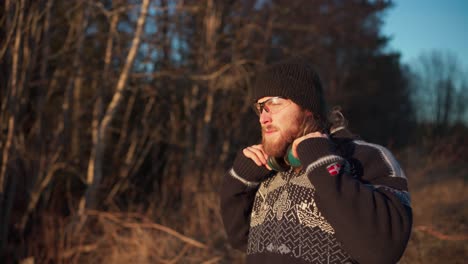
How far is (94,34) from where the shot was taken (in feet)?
26.8

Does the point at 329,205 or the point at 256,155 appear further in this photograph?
the point at 256,155

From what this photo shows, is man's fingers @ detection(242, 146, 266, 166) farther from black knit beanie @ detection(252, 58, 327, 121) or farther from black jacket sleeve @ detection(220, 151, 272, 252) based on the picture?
black knit beanie @ detection(252, 58, 327, 121)

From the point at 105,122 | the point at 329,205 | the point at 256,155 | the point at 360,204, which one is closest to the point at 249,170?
the point at 256,155

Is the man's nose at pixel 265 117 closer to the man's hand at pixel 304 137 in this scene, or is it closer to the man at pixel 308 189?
the man at pixel 308 189

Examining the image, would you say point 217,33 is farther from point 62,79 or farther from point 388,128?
point 388,128

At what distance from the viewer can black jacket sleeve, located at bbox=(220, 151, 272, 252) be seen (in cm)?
238

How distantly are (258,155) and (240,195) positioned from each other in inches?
11.8

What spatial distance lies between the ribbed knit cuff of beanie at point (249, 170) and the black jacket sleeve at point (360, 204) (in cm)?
44

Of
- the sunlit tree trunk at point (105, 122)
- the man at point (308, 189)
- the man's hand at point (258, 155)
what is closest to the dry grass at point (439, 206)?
the man at point (308, 189)

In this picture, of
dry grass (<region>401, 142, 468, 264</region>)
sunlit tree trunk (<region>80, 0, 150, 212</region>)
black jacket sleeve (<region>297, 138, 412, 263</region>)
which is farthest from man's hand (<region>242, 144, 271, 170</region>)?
sunlit tree trunk (<region>80, 0, 150, 212</region>)

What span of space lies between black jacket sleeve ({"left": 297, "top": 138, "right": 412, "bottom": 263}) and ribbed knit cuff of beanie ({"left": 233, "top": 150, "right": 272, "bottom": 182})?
44 cm

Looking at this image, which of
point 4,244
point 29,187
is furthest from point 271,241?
point 29,187

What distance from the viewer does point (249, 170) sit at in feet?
7.77

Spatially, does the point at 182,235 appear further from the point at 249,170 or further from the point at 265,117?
the point at 265,117
